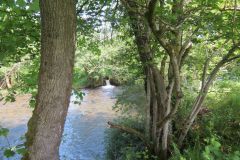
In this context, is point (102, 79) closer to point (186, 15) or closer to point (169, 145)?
point (169, 145)

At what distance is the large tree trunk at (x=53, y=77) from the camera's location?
9.05ft

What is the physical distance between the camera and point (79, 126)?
1138 centimetres

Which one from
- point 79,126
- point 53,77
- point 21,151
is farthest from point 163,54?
point 79,126

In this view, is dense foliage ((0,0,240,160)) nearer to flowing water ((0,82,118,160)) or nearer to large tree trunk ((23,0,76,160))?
large tree trunk ((23,0,76,160))

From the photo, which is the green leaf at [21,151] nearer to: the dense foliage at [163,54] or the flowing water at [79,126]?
the dense foliage at [163,54]

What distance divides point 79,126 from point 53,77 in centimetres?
876

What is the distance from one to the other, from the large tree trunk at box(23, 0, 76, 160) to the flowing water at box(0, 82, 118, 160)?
3596mm

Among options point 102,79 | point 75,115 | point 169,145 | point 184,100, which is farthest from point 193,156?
point 102,79

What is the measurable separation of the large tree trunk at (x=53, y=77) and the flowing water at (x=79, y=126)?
11.8 ft

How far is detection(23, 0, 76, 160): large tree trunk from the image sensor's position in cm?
276

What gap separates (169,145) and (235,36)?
2.44 metres

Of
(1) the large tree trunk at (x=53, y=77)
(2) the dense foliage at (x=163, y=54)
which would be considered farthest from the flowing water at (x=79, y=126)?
(1) the large tree trunk at (x=53, y=77)

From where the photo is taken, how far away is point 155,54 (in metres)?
6.25

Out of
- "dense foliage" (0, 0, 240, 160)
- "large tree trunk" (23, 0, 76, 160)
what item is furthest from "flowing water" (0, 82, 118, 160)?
"large tree trunk" (23, 0, 76, 160)
